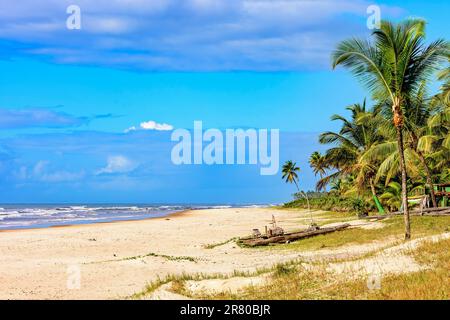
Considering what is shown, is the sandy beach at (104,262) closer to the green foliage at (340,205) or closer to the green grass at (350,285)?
the green grass at (350,285)

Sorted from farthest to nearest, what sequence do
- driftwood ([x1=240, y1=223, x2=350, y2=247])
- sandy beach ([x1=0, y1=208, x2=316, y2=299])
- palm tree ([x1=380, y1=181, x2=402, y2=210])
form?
palm tree ([x1=380, y1=181, x2=402, y2=210]) → driftwood ([x1=240, y1=223, x2=350, y2=247]) → sandy beach ([x1=0, y1=208, x2=316, y2=299])

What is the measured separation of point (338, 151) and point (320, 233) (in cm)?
1492

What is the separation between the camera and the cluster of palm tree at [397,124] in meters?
19.3

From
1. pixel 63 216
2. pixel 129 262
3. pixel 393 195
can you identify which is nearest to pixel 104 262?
pixel 129 262

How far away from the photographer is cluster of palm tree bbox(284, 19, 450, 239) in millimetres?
19328

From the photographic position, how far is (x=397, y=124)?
1869 cm

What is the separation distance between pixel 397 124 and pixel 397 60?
93.9 inches

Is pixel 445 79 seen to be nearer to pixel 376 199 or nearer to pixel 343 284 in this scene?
pixel 376 199

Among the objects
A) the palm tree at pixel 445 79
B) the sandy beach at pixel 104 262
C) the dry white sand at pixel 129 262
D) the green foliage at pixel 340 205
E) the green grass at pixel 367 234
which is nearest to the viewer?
the dry white sand at pixel 129 262

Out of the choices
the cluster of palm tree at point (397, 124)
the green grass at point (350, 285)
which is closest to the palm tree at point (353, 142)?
the cluster of palm tree at point (397, 124)
